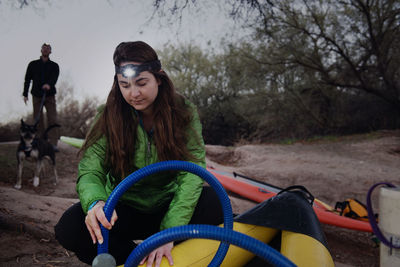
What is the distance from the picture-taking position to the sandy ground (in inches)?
85.1

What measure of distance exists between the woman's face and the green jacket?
0.52 feet

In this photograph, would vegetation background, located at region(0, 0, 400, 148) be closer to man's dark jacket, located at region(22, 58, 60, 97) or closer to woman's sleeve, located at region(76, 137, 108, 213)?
man's dark jacket, located at region(22, 58, 60, 97)

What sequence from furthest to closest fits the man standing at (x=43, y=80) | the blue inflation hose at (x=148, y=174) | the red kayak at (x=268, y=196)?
the man standing at (x=43, y=80) < the red kayak at (x=268, y=196) < the blue inflation hose at (x=148, y=174)

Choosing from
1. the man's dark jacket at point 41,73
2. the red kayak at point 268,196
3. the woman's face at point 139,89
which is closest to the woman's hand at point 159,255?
the woman's face at point 139,89

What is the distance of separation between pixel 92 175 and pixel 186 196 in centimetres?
45

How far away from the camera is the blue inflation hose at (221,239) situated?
2.26 ft

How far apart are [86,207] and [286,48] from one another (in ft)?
27.7

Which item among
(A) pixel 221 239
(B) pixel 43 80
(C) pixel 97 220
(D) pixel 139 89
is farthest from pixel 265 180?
(A) pixel 221 239

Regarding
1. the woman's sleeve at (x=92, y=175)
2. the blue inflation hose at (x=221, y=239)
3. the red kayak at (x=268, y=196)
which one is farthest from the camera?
the red kayak at (x=268, y=196)

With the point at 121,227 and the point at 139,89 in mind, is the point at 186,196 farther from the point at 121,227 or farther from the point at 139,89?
the point at 139,89

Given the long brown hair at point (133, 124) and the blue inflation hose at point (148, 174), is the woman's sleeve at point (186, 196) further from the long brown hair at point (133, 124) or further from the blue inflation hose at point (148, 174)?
the blue inflation hose at point (148, 174)

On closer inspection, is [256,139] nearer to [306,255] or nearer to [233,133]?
[233,133]

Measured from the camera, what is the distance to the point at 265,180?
5.21 meters

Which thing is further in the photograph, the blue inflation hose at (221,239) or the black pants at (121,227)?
the black pants at (121,227)
